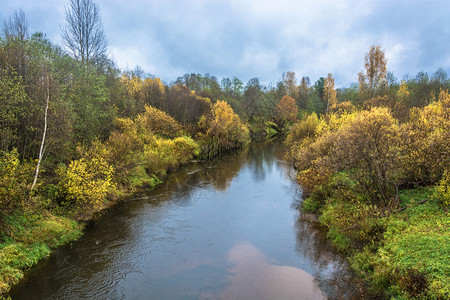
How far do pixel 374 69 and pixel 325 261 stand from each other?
28.6m

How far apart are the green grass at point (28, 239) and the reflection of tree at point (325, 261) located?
13070 millimetres

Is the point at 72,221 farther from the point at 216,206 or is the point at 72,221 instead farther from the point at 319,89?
the point at 319,89

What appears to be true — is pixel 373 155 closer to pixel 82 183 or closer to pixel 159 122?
pixel 82 183

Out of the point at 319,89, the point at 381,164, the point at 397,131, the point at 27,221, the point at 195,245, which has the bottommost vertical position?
the point at 195,245

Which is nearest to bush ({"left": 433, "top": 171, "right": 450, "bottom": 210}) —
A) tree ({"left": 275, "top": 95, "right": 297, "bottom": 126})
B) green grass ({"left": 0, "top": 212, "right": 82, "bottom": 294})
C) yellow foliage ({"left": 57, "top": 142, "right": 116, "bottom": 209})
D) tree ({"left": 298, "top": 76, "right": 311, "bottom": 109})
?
yellow foliage ({"left": 57, "top": 142, "right": 116, "bottom": 209})

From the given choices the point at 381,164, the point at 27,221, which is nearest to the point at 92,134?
the point at 27,221

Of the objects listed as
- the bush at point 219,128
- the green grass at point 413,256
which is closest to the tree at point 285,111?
the bush at point 219,128

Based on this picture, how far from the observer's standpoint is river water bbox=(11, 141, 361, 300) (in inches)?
436

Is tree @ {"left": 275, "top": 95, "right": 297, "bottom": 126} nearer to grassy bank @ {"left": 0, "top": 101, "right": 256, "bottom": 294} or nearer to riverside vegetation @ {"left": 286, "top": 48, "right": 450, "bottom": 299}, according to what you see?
grassy bank @ {"left": 0, "top": 101, "right": 256, "bottom": 294}

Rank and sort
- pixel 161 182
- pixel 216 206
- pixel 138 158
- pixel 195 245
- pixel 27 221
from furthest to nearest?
pixel 161 182 → pixel 138 158 → pixel 216 206 → pixel 195 245 → pixel 27 221

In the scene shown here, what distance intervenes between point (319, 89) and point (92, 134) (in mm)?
100781

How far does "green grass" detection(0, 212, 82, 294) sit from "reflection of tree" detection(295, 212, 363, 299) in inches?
515

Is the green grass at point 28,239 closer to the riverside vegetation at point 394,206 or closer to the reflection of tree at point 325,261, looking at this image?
the reflection of tree at point 325,261

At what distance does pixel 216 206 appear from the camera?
69.9 feet
